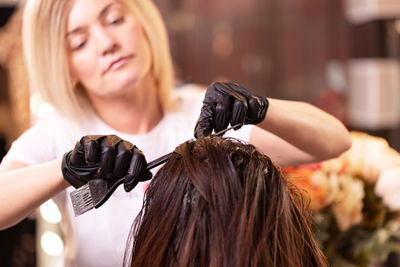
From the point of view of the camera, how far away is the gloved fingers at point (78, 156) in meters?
0.70

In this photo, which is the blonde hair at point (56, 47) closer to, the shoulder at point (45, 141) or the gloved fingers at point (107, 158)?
the shoulder at point (45, 141)

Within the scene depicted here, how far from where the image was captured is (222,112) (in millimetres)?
758

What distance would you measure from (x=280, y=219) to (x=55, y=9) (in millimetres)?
549

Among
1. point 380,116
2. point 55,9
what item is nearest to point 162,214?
point 55,9

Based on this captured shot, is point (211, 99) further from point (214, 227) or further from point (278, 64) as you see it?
point (278, 64)

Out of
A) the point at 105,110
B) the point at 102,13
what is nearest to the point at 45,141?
the point at 105,110

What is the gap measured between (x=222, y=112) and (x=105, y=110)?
13.6 inches

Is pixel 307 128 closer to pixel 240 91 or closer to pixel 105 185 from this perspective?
pixel 240 91

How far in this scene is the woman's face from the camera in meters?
0.93

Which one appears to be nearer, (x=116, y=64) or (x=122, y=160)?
(x=122, y=160)

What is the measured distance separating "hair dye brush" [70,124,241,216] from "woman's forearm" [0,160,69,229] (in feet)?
0.25

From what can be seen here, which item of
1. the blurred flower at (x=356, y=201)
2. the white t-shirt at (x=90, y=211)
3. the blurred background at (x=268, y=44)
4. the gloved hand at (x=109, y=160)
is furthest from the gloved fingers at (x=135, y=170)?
the blurred background at (x=268, y=44)

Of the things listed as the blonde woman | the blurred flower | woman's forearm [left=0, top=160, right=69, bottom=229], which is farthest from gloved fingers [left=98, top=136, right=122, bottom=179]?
the blurred flower

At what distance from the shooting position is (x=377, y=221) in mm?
1085
